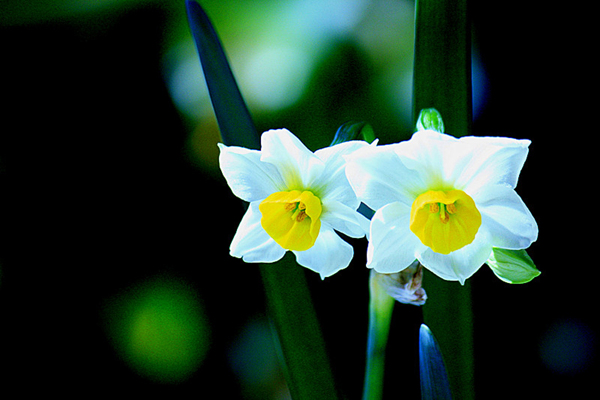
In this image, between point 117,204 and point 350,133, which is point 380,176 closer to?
point 350,133

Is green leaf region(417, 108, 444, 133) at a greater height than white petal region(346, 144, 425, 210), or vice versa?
green leaf region(417, 108, 444, 133)

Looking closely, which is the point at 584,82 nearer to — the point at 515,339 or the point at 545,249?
the point at 545,249

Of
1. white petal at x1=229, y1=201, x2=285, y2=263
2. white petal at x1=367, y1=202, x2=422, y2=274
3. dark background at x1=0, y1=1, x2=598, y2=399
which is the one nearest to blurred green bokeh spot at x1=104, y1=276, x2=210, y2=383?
dark background at x1=0, y1=1, x2=598, y2=399

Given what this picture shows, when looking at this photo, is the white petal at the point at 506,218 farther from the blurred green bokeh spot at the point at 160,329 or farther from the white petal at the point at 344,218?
the blurred green bokeh spot at the point at 160,329

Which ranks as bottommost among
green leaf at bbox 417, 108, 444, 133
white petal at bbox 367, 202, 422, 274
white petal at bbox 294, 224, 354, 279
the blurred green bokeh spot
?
the blurred green bokeh spot

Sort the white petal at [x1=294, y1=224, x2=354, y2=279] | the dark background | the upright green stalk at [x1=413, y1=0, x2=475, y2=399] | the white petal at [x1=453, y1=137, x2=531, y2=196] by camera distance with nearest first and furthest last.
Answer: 1. the white petal at [x1=453, y1=137, x2=531, y2=196]
2. the white petal at [x1=294, y1=224, x2=354, y2=279]
3. the upright green stalk at [x1=413, y1=0, x2=475, y2=399]
4. the dark background

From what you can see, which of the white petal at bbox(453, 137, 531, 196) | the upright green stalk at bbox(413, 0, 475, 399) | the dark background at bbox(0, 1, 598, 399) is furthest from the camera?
the dark background at bbox(0, 1, 598, 399)

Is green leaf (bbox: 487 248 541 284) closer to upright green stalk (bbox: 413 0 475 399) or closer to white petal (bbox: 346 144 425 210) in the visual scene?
white petal (bbox: 346 144 425 210)

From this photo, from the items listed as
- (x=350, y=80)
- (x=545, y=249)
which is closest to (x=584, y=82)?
(x=545, y=249)
